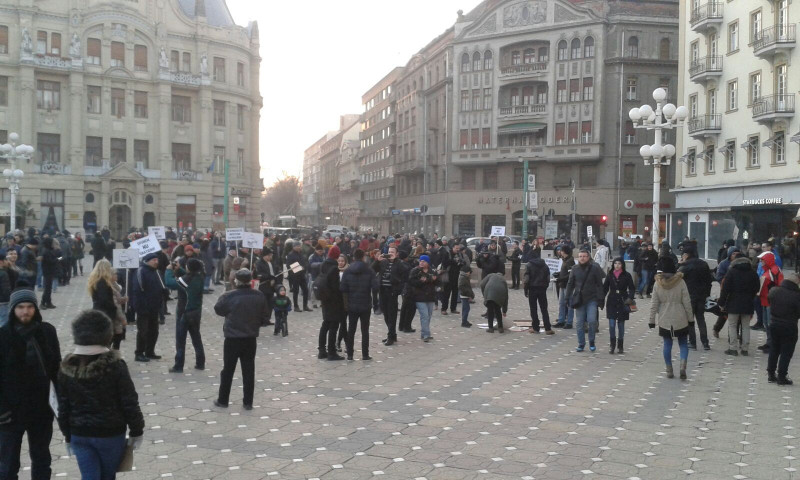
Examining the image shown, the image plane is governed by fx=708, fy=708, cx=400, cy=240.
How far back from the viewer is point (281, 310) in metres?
14.4

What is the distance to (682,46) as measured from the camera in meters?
42.0

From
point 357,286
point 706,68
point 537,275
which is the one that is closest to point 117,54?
point 706,68

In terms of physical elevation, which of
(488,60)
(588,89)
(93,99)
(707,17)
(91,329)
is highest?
(488,60)

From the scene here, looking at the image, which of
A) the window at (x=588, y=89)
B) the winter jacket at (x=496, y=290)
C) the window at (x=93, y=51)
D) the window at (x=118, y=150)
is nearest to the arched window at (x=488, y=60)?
the window at (x=588, y=89)

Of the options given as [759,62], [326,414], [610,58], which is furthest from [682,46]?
[326,414]

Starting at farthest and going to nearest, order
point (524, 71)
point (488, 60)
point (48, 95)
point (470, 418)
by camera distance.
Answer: point (488, 60), point (524, 71), point (48, 95), point (470, 418)

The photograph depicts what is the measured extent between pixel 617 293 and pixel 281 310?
258 inches

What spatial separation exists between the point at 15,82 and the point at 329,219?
73.0 metres

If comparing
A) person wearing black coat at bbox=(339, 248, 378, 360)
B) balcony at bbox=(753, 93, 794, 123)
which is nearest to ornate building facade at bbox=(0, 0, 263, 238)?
balcony at bbox=(753, 93, 794, 123)

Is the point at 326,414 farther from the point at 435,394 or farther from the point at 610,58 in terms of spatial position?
the point at 610,58

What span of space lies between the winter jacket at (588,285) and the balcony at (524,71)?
45691mm

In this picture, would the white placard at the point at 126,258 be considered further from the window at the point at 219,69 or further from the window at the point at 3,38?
the window at the point at 219,69

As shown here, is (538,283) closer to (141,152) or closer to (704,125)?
(704,125)

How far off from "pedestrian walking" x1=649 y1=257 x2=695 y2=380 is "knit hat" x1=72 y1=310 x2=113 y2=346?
26.6 ft
